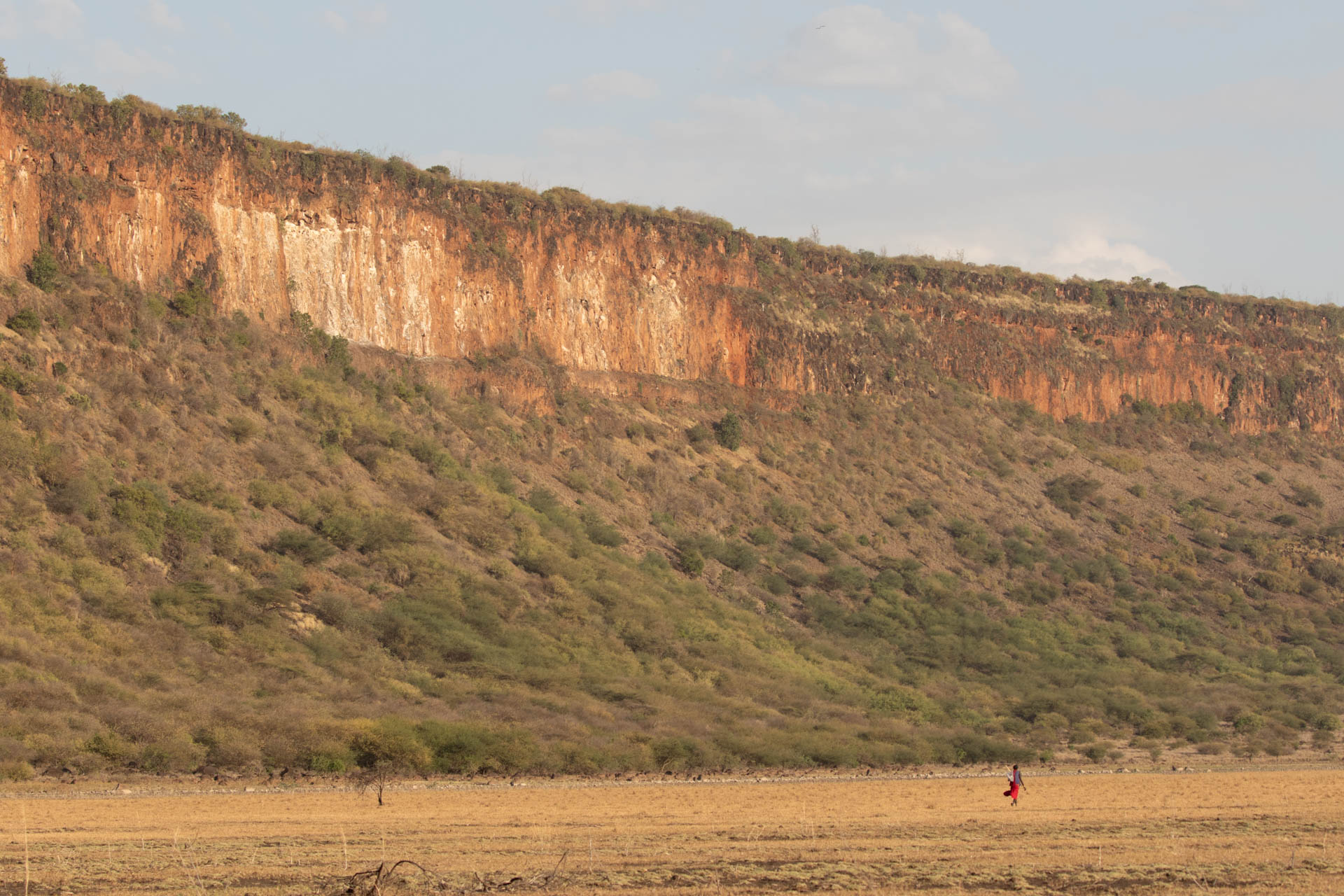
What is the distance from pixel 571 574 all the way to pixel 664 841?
68.6 feet

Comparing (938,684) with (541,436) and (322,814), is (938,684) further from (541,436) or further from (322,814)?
(322,814)

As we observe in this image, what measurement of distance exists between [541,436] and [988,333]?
26.4 metres

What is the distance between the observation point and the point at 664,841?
1747 cm

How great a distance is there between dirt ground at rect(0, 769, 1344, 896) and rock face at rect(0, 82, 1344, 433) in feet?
70.7

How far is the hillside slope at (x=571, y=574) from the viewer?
27672 millimetres

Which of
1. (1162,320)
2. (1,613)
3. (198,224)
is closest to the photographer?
(1,613)

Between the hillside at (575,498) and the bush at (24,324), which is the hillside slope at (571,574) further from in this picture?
the bush at (24,324)

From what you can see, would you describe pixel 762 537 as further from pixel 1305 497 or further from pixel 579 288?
pixel 1305 497

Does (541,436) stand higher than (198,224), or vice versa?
(198,224)

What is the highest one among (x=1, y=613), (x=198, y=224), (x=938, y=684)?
(x=198, y=224)

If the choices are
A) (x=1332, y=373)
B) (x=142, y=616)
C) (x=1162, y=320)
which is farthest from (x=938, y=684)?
(x=1332, y=373)

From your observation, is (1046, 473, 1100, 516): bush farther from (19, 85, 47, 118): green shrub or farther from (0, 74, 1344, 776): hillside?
(19, 85, 47, 118): green shrub

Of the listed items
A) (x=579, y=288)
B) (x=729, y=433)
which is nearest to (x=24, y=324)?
(x=579, y=288)

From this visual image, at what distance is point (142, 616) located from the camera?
28609 mm
